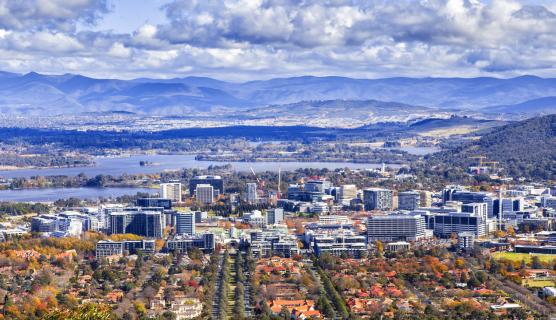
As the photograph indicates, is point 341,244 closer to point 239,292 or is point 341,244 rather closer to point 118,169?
point 239,292

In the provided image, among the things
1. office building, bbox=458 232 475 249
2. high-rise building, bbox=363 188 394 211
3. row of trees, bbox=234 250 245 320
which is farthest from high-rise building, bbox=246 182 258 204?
row of trees, bbox=234 250 245 320

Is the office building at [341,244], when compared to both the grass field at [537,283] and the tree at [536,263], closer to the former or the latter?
the tree at [536,263]

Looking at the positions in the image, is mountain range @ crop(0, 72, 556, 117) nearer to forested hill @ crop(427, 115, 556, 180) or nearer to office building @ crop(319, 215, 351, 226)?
forested hill @ crop(427, 115, 556, 180)

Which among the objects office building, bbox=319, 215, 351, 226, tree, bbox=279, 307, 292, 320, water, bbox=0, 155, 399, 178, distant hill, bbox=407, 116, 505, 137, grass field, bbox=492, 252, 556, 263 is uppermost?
distant hill, bbox=407, 116, 505, 137

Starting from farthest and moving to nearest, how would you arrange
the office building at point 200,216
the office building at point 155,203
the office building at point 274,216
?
the office building at point 155,203
the office building at point 274,216
the office building at point 200,216


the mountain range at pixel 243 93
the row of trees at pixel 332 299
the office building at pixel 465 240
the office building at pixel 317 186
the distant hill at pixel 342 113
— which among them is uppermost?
the mountain range at pixel 243 93

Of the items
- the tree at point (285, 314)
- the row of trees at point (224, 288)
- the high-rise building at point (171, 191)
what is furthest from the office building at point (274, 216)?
the tree at point (285, 314)
